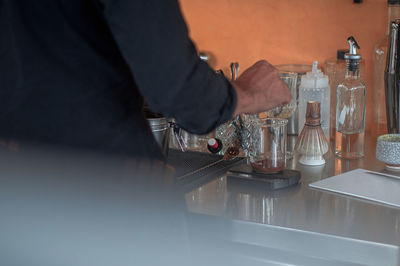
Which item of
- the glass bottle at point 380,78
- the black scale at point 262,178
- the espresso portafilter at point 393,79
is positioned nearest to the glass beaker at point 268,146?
the black scale at point 262,178

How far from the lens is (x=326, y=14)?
1.90 m

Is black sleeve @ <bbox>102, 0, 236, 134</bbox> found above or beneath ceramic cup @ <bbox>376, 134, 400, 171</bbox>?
above

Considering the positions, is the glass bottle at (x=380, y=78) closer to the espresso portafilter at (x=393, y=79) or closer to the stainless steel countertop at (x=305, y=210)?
the espresso portafilter at (x=393, y=79)

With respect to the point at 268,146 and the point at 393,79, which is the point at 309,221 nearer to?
the point at 268,146

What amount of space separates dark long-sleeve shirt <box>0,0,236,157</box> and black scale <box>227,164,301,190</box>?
454 mm

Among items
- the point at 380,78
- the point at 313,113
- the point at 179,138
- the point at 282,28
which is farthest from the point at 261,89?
the point at 282,28

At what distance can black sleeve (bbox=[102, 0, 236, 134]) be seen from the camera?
2.50 feet

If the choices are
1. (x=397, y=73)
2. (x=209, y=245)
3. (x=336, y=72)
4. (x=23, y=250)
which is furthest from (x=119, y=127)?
(x=336, y=72)

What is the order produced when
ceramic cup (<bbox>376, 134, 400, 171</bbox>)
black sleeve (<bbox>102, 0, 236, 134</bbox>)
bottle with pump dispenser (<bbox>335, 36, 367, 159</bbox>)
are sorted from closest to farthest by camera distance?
1. black sleeve (<bbox>102, 0, 236, 134</bbox>)
2. ceramic cup (<bbox>376, 134, 400, 171</bbox>)
3. bottle with pump dispenser (<bbox>335, 36, 367, 159</bbox>)

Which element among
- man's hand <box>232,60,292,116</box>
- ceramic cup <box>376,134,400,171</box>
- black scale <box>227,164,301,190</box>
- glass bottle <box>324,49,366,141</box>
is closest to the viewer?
man's hand <box>232,60,292,116</box>

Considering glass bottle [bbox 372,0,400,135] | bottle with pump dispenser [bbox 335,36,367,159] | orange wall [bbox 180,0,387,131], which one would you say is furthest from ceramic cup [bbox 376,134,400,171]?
orange wall [bbox 180,0,387,131]

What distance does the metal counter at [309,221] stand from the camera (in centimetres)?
103

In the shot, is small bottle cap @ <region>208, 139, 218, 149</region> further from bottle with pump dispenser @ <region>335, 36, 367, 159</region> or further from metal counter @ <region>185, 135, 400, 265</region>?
bottle with pump dispenser @ <region>335, 36, 367, 159</region>

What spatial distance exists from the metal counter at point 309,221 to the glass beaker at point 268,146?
0.22 ft
